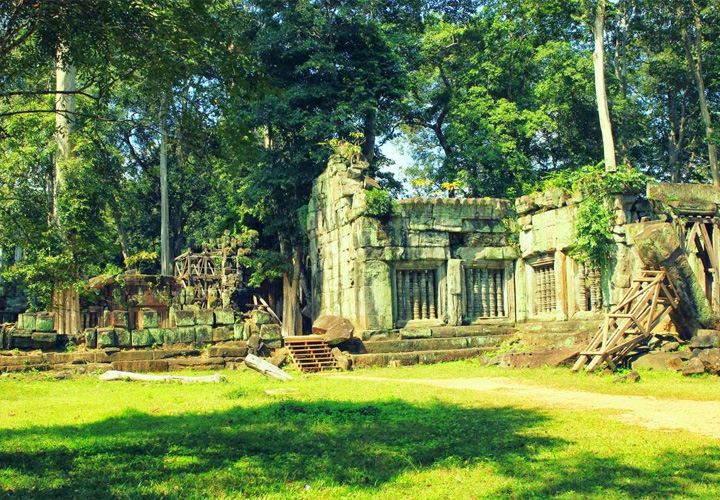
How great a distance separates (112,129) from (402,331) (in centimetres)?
2158

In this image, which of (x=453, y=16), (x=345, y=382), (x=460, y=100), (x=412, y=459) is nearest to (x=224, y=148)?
(x=412, y=459)

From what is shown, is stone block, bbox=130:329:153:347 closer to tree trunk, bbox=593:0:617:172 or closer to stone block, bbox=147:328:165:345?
stone block, bbox=147:328:165:345

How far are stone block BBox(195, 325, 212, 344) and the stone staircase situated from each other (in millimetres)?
3581

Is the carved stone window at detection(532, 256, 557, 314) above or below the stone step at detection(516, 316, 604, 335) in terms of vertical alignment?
above

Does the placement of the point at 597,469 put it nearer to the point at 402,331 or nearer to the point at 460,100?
the point at 402,331

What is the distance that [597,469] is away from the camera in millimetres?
6590

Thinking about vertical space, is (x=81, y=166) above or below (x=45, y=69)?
above

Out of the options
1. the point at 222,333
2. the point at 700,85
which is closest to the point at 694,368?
the point at 222,333

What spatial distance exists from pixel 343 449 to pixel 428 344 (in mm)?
12294

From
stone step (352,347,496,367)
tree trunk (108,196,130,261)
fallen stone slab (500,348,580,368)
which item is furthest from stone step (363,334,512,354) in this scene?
tree trunk (108,196,130,261)

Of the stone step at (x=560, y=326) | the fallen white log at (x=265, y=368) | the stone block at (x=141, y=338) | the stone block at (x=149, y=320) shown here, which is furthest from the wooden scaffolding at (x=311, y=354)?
the stone step at (x=560, y=326)

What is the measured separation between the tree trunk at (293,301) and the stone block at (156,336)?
10.7m

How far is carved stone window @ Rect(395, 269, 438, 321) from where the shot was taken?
67.4 ft

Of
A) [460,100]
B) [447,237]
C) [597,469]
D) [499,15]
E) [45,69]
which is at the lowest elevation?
[597,469]
